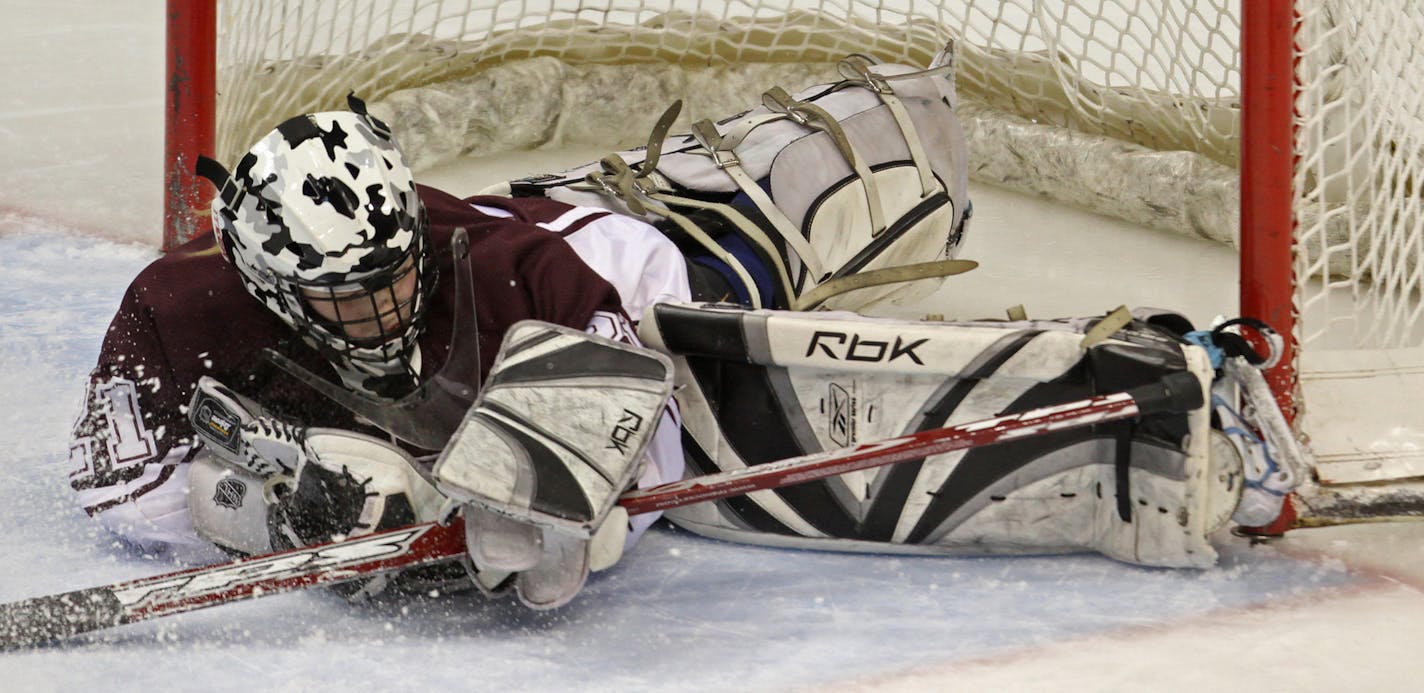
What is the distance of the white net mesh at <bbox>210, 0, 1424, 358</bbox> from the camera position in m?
3.12

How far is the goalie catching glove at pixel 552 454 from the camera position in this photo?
167cm

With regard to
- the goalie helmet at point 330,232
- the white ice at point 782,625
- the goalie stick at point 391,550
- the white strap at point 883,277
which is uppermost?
the goalie helmet at point 330,232

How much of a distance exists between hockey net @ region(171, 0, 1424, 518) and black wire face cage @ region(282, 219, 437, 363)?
1.06 metres

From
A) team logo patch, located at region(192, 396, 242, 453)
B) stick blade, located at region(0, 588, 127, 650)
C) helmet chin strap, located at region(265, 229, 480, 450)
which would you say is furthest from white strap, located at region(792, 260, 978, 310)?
stick blade, located at region(0, 588, 127, 650)

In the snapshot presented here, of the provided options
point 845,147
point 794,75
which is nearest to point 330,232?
point 845,147

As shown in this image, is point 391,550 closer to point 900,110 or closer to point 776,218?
point 776,218

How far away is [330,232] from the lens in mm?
1749

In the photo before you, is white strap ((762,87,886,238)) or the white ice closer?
the white ice

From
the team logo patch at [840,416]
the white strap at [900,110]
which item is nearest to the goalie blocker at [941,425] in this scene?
the team logo patch at [840,416]

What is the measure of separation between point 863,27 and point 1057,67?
0.44m

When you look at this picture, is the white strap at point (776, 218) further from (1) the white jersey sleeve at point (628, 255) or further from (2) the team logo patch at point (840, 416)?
(2) the team logo patch at point (840, 416)

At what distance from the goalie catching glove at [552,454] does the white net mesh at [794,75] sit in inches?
49.4

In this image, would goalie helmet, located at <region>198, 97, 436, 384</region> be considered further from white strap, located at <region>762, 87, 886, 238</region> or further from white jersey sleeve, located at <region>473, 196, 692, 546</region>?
white strap, located at <region>762, 87, 886, 238</region>

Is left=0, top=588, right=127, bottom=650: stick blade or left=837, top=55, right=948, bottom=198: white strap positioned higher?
left=837, top=55, right=948, bottom=198: white strap
